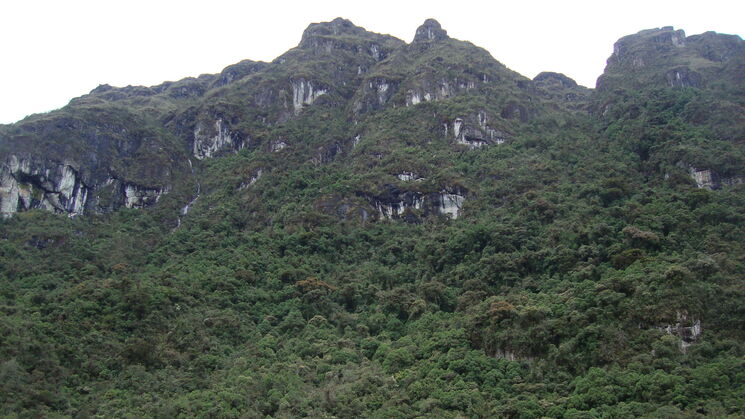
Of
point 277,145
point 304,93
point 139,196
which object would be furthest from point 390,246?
point 304,93

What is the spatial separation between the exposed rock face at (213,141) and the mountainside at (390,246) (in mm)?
312

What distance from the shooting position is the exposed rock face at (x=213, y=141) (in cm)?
9694

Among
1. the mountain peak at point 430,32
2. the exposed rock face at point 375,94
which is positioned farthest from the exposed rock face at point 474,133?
the mountain peak at point 430,32

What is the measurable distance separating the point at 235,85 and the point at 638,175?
6993 centimetres

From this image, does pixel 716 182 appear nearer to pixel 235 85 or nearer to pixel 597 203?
pixel 597 203

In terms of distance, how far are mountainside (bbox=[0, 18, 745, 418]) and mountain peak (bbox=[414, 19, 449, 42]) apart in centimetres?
1173

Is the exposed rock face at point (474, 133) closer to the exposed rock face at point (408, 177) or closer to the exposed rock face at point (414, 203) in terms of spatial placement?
the exposed rock face at point (408, 177)

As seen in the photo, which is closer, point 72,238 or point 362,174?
point 72,238

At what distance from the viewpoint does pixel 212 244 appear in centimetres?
7006

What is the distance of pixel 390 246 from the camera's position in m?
66.8

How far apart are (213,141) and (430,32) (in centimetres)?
4802

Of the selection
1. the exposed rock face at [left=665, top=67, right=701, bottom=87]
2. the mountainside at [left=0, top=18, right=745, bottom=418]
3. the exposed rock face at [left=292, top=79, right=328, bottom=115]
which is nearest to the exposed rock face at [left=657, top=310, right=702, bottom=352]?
the mountainside at [left=0, top=18, right=745, bottom=418]

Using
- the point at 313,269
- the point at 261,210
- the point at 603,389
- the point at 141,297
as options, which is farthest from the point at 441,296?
the point at 261,210

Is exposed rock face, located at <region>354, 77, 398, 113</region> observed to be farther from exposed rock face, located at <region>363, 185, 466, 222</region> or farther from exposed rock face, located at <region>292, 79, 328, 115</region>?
exposed rock face, located at <region>363, 185, 466, 222</region>
